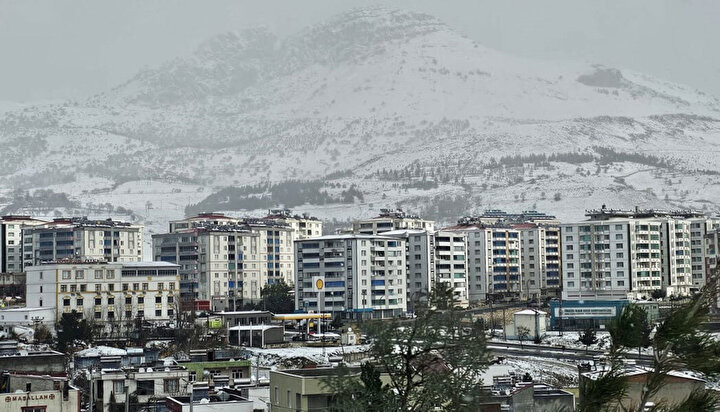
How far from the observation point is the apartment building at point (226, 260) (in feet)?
317

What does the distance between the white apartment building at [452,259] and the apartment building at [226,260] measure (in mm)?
14971

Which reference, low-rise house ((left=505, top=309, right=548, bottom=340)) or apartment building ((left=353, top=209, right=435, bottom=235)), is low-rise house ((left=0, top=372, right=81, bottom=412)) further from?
apartment building ((left=353, top=209, right=435, bottom=235))

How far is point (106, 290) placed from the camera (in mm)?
74000

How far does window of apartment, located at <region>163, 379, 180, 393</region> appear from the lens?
111 ft

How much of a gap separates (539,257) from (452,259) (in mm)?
13598

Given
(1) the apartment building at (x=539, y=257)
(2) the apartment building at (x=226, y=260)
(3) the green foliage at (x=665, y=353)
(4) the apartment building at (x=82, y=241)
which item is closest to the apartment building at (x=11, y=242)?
(4) the apartment building at (x=82, y=241)

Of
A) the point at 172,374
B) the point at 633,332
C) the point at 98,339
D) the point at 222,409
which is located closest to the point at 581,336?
the point at 98,339

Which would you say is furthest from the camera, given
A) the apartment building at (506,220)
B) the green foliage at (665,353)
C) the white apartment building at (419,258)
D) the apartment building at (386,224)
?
the apartment building at (506,220)

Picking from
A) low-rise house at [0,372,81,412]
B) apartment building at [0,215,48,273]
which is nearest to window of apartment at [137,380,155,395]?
low-rise house at [0,372,81,412]

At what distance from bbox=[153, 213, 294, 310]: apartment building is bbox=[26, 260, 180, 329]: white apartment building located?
16.0 metres

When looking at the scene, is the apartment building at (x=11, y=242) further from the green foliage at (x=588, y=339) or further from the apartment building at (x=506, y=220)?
the green foliage at (x=588, y=339)

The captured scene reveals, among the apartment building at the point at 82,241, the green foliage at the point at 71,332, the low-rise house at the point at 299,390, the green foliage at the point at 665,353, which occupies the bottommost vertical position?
the green foliage at the point at 71,332

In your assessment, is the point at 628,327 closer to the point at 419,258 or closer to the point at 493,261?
the point at 419,258

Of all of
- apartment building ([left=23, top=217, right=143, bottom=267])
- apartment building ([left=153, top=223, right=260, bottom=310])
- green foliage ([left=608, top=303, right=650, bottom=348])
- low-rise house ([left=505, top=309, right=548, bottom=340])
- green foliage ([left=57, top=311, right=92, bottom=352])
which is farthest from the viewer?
apartment building ([left=23, top=217, right=143, bottom=267])
